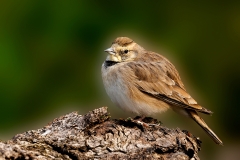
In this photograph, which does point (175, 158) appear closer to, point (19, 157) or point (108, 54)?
point (19, 157)

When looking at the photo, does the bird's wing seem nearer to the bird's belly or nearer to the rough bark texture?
the bird's belly

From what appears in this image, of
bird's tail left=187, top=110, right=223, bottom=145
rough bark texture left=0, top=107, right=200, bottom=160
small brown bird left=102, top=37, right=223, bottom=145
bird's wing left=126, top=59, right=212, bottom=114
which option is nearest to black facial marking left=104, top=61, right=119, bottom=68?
small brown bird left=102, top=37, right=223, bottom=145

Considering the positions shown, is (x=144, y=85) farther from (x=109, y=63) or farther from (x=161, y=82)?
(x=109, y=63)

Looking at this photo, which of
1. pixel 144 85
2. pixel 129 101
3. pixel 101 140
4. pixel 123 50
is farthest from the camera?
pixel 123 50

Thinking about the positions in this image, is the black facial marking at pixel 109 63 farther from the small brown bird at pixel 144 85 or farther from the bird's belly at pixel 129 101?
the bird's belly at pixel 129 101

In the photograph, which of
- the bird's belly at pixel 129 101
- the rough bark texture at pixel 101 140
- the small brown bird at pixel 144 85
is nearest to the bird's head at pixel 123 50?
the small brown bird at pixel 144 85

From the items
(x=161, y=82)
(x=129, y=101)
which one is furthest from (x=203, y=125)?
(x=129, y=101)
